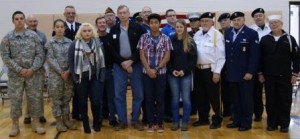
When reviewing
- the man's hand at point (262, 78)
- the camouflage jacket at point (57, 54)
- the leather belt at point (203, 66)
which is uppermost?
the camouflage jacket at point (57, 54)

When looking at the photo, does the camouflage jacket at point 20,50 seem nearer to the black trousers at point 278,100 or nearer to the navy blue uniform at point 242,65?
the navy blue uniform at point 242,65

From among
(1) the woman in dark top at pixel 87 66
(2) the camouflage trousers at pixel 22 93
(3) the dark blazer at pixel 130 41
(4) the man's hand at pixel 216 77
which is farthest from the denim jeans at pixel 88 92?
(4) the man's hand at pixel 216 77

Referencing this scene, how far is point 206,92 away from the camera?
5.11 m

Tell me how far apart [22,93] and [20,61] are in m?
0.42

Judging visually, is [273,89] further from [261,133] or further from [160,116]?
[160,116]

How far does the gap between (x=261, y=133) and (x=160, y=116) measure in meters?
1.31

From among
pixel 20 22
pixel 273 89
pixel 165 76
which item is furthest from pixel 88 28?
pixel 273 89

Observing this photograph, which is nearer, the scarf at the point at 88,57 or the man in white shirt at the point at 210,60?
the scarf at the point at 88,57

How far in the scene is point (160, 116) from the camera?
4.82 m

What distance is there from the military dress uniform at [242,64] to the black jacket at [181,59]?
1.58 ft

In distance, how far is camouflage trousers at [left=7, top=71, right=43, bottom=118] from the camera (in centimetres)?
465

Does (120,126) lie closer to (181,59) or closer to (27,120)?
(181,59)

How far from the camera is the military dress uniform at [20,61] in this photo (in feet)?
15.2

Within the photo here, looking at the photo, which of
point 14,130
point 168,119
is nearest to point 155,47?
point 168,119
